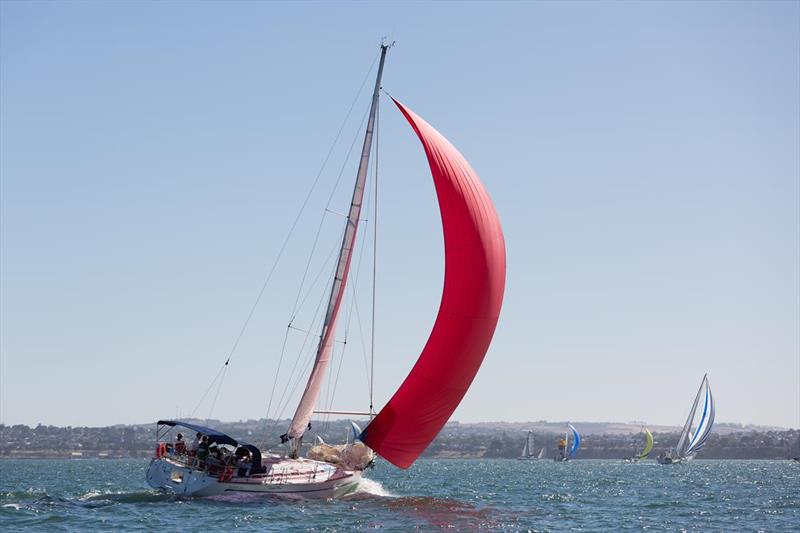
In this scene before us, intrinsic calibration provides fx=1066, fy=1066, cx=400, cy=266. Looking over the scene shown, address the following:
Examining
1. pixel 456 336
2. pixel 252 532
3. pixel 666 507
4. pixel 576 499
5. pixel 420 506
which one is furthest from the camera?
pixel 576 499

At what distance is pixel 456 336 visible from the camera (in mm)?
28344

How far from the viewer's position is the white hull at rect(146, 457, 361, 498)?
2923cm

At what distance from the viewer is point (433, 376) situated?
2847cm

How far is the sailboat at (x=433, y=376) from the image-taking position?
28406 mm

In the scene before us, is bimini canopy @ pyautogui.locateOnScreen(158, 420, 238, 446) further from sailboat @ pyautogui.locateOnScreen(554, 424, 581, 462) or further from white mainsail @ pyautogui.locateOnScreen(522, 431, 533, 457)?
white mainsail @ pyautogui.locateOnScreen(522, 431, 533, 457)

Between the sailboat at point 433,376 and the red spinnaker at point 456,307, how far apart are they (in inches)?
1.0

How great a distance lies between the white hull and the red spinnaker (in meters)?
2.77

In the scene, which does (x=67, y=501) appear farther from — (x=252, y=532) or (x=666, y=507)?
(x=666, y=507)

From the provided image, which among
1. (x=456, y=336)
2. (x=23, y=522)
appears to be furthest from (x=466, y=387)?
(x=23, y=522)

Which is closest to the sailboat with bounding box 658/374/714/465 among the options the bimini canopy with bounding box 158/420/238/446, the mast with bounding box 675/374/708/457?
the mast with bounding box 675/374/708/457

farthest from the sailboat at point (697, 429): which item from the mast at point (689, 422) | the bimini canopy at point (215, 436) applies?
the bimini canopy at point (215, 436)

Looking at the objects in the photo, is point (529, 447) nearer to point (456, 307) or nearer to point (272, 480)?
point (272, 480)

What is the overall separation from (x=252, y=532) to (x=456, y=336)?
25.1 feet

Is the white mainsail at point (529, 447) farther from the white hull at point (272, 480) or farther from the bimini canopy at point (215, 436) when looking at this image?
the bimini canopy at point (215, 436)
